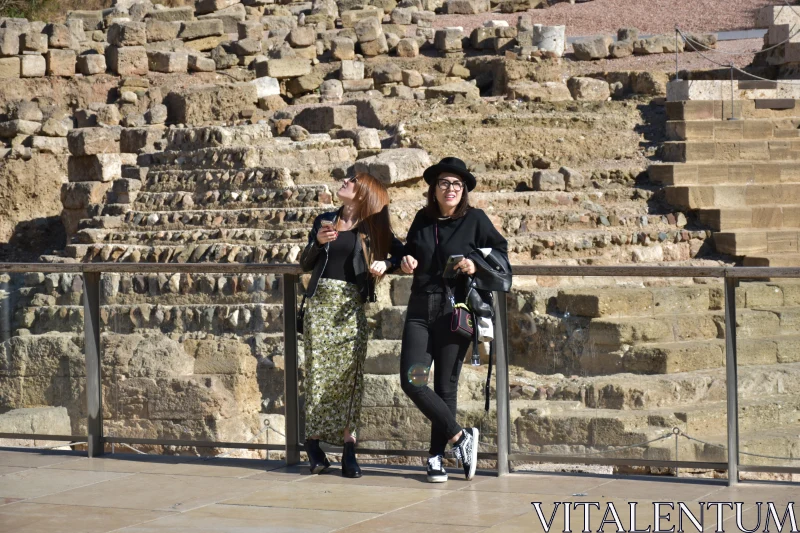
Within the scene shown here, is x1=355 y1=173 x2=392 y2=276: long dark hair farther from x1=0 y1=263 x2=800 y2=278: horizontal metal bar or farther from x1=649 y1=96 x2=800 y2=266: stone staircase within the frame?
x1=649 y1=96 x2=800 y2=266: stone staircase

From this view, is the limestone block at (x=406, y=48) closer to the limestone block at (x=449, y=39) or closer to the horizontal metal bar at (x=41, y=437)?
the limestone block at (x=449, y=39)

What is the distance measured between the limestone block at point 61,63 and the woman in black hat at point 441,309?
2161cm

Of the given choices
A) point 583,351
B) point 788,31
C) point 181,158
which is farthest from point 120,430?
point 788,31

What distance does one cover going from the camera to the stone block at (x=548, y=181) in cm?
1720

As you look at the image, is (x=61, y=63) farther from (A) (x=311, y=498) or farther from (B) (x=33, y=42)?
(A) (x=311, y=498)

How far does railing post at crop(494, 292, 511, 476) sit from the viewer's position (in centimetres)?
648

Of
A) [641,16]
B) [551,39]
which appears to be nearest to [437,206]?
[551,39]

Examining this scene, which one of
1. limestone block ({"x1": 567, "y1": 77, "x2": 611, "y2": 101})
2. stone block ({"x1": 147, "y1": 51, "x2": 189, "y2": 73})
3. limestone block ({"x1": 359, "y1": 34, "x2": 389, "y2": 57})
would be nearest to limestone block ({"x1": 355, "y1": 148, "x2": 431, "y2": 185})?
limestone block ({"x1": 567, "y1": 77, "x2": 611, "y2": 101})

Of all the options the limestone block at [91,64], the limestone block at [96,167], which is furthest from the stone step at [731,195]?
the limestone block at [91,64]

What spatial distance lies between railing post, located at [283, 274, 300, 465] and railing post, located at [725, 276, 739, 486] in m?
2.25

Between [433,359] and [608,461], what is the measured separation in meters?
1.01

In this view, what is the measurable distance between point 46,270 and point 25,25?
822 inches

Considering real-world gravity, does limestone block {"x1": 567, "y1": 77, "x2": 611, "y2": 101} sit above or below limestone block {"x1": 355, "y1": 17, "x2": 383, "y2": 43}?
below

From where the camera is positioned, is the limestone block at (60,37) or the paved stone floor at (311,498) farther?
the limestone block at (60,37)
